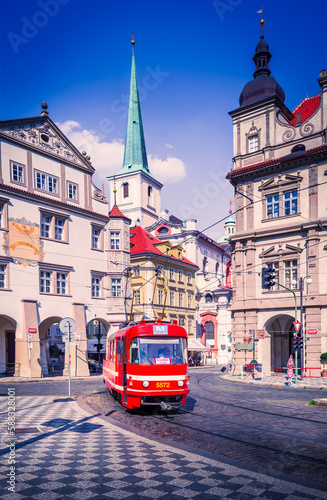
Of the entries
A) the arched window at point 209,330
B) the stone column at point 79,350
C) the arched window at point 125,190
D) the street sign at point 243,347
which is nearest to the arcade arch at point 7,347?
the stone column at point 79,350

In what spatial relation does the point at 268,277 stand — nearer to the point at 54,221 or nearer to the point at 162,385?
the point at 162,385

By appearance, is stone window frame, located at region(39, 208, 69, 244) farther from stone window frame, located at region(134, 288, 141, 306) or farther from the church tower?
the church tower

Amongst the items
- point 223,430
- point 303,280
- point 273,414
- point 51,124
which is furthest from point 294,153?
point 223,430

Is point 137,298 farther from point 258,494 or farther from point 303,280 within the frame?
point 258,494

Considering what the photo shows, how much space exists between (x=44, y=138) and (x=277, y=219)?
18163 millimetres

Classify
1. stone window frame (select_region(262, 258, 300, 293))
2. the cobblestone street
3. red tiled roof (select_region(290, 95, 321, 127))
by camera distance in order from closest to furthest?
the cobblestone street → stone window frame (select_region(262, 258, 300, 293)) → red tiled roof (select_region(290, 95, 321, 127))

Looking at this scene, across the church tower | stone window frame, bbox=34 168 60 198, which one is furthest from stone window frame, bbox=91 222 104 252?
the church tower

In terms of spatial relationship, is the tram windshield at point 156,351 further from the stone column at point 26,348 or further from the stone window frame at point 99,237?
the stone window frame at point 99,237

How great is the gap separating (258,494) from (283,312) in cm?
2664

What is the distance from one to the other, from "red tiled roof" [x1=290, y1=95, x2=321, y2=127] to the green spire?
40.8m

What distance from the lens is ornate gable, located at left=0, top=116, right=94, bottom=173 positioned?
1192 inches

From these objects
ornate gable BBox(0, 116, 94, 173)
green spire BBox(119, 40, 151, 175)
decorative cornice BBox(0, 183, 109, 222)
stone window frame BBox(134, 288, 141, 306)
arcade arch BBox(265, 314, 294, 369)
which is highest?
Answer: green spire BBox(119, 40, 151, 175)

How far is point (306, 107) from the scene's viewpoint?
39031mm

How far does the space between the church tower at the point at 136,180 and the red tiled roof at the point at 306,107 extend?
124 ft
